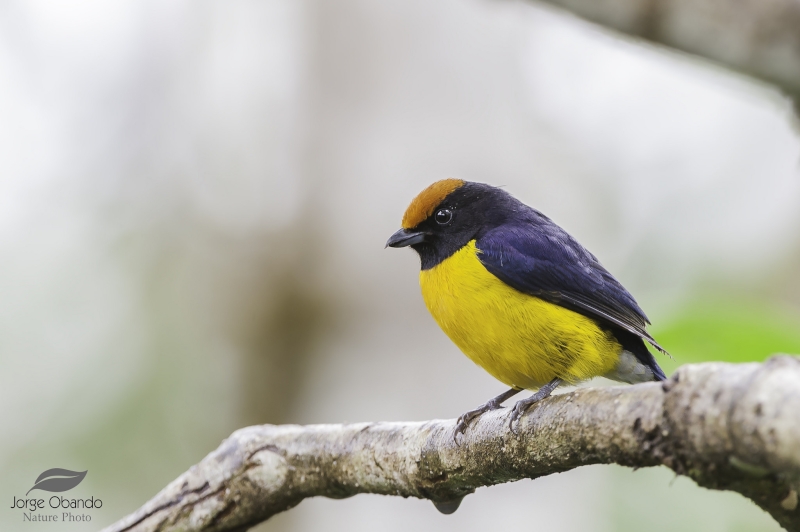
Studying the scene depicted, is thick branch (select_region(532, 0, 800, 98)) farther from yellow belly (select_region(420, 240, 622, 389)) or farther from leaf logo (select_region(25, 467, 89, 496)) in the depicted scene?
leaf logo (select_region(25, 467, 89, 496))

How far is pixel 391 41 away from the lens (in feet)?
29.5

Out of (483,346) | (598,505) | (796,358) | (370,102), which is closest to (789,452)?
(796,358)

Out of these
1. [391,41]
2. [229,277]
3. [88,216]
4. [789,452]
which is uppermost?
[391,41]

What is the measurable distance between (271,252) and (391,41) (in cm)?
297

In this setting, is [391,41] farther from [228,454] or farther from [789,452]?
[789,452]

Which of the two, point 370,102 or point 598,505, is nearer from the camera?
point 598,505

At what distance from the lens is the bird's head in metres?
4.24

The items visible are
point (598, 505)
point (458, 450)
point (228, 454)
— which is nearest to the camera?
point (458, 450)

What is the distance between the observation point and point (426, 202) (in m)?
4.35

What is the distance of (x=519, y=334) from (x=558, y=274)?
0.42 m

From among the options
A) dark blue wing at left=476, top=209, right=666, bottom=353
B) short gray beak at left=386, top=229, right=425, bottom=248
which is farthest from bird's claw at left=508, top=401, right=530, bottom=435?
short gray beak at left=386, top=229, right=425, bottom=248

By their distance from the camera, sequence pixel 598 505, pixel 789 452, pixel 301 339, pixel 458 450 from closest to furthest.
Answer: pixel 789 452
pixel 458 450
pixel 598 505
pixel 301 339

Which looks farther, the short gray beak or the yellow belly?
the short gray beak

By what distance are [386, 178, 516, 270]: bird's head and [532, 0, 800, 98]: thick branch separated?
1896 mm
